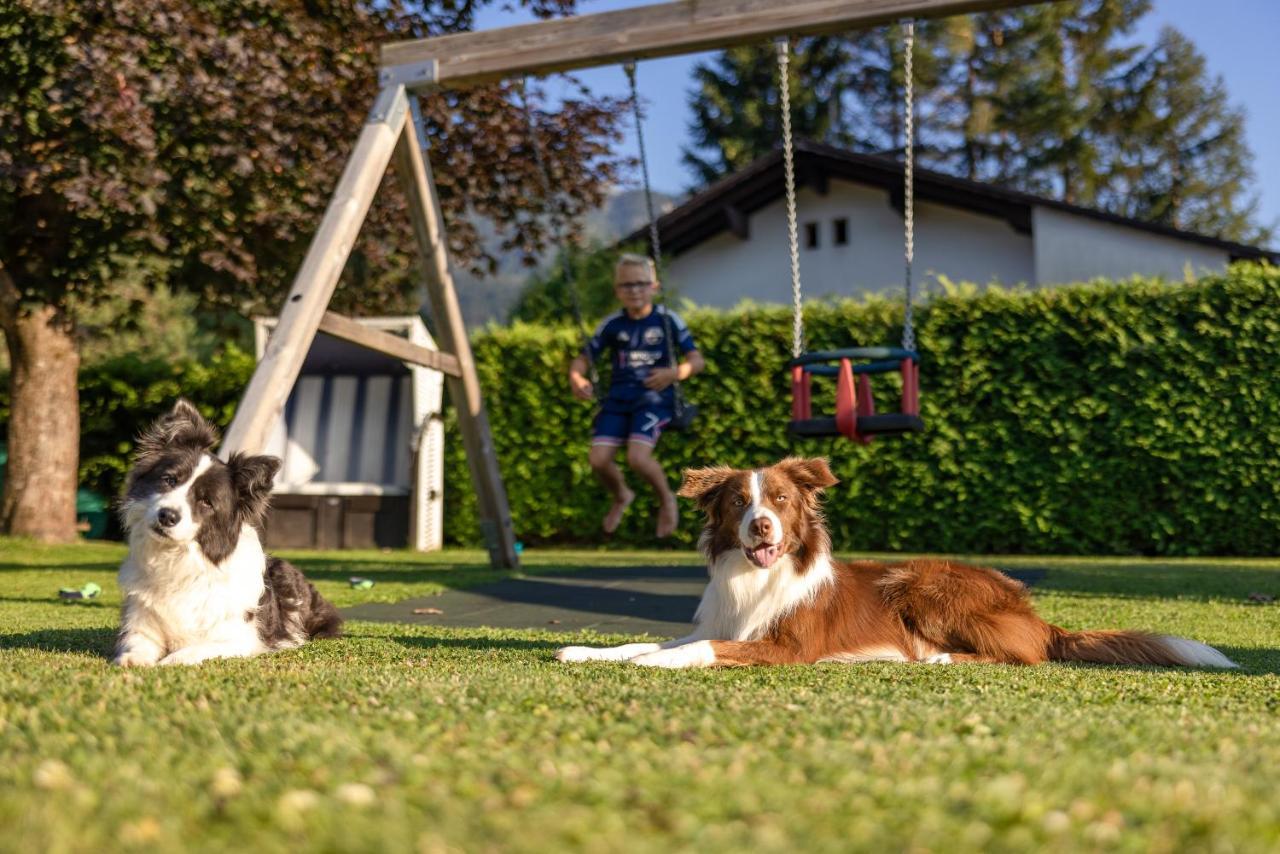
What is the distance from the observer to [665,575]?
8.35 metres

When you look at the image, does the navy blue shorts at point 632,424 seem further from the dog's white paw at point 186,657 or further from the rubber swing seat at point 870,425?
the dog's white paw at point 186,657

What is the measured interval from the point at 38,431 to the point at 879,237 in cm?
1283

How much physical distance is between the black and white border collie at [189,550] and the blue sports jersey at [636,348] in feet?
10.7

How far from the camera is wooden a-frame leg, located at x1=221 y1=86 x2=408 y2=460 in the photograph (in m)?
5.20

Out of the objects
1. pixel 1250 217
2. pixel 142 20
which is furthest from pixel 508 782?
pixel 1250 217

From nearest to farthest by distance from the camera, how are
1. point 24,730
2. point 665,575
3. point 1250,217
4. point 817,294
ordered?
point 24,730
point 665,575
point 817,294
point 1250,217

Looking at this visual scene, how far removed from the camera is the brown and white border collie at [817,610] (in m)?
3.99

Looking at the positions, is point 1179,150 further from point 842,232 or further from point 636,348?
point 636,348

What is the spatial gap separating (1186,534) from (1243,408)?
1292 millimetres

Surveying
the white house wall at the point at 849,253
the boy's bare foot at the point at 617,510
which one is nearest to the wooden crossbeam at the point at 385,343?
the boy's bare foot at the point at 617,510

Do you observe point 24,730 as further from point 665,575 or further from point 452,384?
point 665,575

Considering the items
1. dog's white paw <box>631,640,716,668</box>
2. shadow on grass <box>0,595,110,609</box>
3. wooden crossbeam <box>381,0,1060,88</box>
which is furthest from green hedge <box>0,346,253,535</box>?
dog's white paw <box>631,640,716,668</box>

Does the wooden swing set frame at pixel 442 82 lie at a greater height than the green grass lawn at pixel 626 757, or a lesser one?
greater

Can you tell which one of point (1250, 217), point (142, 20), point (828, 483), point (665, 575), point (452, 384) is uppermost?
point (1250, 217)
